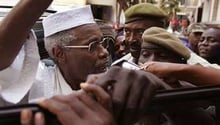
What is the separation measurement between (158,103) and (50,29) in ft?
4.96

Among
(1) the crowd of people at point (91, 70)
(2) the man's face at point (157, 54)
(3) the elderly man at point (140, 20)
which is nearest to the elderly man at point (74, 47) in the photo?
(1) the crowd of people at point (91, 70)

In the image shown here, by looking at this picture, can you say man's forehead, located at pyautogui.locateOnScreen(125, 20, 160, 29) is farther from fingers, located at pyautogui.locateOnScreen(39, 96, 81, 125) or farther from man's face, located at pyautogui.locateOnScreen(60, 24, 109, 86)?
fingers, located at pyautogui.locateOnScreen(39, 96, 81, 125)

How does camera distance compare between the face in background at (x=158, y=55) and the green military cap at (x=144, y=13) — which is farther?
the green military cap at (x=144, y=13)

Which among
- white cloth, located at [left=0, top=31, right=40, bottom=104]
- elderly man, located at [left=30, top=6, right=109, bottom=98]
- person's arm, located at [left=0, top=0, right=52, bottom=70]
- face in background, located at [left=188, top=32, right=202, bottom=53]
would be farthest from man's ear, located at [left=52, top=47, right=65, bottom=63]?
face in background, located at [left=188, top=32, right=202, bottom=53]

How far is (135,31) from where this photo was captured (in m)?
2.80

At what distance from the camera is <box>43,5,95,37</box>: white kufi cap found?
2059mm

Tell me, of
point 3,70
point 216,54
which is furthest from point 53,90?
point 216,54

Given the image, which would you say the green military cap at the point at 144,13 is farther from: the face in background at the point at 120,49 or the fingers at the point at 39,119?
the fingers at the point at 39,119

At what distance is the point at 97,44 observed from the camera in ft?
6.88

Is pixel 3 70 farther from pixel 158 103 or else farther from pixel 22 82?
pixel 158 103

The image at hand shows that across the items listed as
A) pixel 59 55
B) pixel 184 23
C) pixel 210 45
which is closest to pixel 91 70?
pixel 59 55

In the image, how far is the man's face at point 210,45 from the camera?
3271mm

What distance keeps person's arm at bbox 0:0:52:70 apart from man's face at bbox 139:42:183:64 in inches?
41.6

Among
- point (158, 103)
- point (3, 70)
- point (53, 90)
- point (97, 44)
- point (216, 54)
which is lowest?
point (216, 54)
